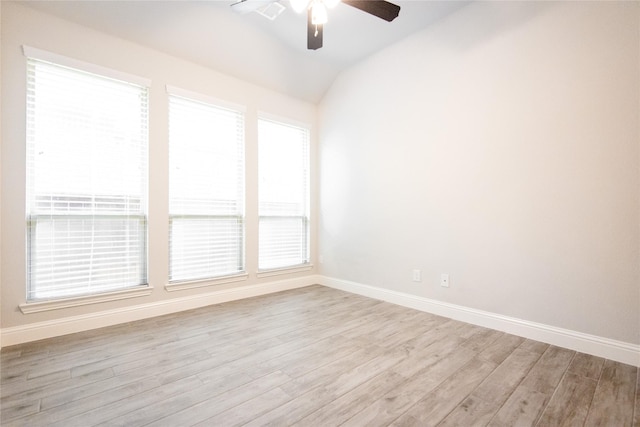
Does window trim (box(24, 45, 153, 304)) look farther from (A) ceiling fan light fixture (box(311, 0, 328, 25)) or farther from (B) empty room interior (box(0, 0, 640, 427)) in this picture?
(A) ceiling fan light fixture (box(311, 0, 328, 25))

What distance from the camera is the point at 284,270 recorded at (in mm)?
4180

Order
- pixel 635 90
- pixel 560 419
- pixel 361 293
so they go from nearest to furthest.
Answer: pixel 560 419 → pixel 635 90 → pixel 361 293

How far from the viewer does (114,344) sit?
2.37m

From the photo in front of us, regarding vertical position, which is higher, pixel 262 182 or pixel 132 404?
pixel 262 182

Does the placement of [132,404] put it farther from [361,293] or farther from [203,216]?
[361,293]

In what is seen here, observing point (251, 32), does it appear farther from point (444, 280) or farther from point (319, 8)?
point (444, 280)

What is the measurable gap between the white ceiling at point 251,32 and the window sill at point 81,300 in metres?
2.48

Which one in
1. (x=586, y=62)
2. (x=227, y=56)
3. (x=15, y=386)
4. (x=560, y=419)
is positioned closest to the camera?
(x=560, y=419)

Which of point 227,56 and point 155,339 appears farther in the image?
point 227,56

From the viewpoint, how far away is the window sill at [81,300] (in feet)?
7.98

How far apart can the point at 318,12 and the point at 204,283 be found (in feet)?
9.63

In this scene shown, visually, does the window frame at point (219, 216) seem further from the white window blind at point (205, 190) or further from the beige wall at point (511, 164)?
the beige wall at point (511, 164)

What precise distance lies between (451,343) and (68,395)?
8.70 feet

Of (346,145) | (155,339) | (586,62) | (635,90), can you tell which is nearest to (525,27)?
(586,62)
